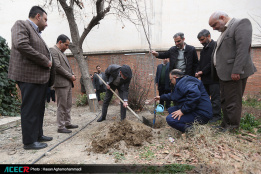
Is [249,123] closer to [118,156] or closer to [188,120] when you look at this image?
[188,120]

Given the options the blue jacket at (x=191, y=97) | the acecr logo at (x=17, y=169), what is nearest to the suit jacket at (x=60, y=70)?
the acecr logo at (x=17, y=169)

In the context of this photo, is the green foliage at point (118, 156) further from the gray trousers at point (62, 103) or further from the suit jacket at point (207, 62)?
the suit jacket at point (207, 62)

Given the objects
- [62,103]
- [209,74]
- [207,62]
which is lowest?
[62,103]

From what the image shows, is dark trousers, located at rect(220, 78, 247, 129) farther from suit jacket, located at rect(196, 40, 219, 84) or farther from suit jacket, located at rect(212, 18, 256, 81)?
suit jacket, located at rect(196, 40, 219, 84)

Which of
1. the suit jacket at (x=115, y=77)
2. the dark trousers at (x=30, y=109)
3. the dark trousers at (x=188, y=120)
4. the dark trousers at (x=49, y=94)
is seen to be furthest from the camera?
the dark trousers at (x=49, y=94)

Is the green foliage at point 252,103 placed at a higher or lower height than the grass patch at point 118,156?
lower

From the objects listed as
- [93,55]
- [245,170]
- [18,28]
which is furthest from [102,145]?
[93,55]

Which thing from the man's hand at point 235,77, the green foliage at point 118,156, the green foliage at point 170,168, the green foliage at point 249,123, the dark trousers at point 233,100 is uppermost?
the man's hand at point 235,77

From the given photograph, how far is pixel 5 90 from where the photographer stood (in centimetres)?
515

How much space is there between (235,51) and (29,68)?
328cm

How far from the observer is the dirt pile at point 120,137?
108 inches

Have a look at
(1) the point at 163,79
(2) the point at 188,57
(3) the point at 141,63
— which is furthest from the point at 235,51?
(3) the point at 141,63

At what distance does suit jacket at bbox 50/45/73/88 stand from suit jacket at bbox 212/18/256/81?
2941mm

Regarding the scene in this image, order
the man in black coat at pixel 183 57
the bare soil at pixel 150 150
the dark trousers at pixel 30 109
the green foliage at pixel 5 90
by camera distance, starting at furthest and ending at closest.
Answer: the green foliage at pixel 5 90 < the man in black coat at pixel 183 57 < the dark trousers at pixel 30 109 < the bare soil at pixel 150 150
